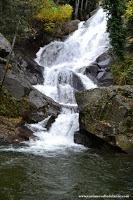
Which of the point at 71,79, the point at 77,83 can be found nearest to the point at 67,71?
the point at 71,79

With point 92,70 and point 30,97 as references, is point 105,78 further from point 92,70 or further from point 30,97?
point 30,97

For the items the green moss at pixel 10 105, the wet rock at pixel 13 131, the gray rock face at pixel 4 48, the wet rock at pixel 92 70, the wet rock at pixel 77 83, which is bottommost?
the wet rock at pixel 13 131

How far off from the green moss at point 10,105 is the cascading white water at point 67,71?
1464 mm

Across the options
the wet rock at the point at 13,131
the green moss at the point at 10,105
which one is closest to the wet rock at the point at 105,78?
the green moss at the point at 10,105

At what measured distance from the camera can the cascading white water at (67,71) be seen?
23.3 metres

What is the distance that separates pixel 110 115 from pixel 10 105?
7038 mm

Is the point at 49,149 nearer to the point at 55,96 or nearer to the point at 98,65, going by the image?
the point at 55,96

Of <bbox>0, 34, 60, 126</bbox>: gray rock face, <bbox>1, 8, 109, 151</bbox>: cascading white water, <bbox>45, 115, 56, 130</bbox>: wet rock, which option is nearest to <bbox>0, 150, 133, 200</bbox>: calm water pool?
<bbox>1, 8, 109, 151</bbox>: cascading white water

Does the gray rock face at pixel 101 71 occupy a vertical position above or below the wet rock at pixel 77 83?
above

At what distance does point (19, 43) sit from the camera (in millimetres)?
36219

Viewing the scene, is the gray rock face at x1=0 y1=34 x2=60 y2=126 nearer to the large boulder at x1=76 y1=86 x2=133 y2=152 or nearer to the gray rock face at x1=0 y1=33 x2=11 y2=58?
the gray rock face at x1=0 y1=33 x2=11 y2=58

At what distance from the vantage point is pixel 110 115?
2094cm

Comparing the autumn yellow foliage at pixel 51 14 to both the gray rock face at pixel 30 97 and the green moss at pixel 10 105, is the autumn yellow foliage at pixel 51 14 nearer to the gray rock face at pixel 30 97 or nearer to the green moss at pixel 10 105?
the gray rock face at pixel 30 97

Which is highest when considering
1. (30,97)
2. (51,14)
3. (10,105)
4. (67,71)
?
(51,14)
